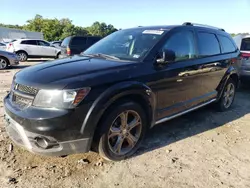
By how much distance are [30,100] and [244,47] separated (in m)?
6.96

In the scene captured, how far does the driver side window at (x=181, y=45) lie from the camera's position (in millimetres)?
3737

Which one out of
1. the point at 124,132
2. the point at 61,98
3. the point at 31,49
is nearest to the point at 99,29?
the point at 31,49

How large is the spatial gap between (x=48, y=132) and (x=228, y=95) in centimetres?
445

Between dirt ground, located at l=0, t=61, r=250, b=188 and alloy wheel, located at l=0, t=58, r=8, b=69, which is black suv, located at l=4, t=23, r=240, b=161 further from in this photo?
alloy wheel, located at l=0, t=58, r=8, b=69

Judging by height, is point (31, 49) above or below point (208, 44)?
below

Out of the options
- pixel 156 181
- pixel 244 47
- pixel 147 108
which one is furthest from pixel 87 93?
pixel 244 47

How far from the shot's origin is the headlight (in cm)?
260

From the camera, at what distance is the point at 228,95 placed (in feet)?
18.5

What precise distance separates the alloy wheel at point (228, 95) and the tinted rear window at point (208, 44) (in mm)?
1022

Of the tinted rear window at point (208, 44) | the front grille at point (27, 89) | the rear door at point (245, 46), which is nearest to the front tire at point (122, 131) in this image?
the front grille at point (27, 89)

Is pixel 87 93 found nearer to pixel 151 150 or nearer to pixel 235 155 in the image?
pixel 151 150

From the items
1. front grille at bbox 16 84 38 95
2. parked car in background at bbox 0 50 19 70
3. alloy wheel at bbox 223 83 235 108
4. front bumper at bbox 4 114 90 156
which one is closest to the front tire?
front bumper at bbox 4 114 90 156

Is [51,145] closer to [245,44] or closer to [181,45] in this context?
[181,45]

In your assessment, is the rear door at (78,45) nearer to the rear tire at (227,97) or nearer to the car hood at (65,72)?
the rear tire at (227,97)
